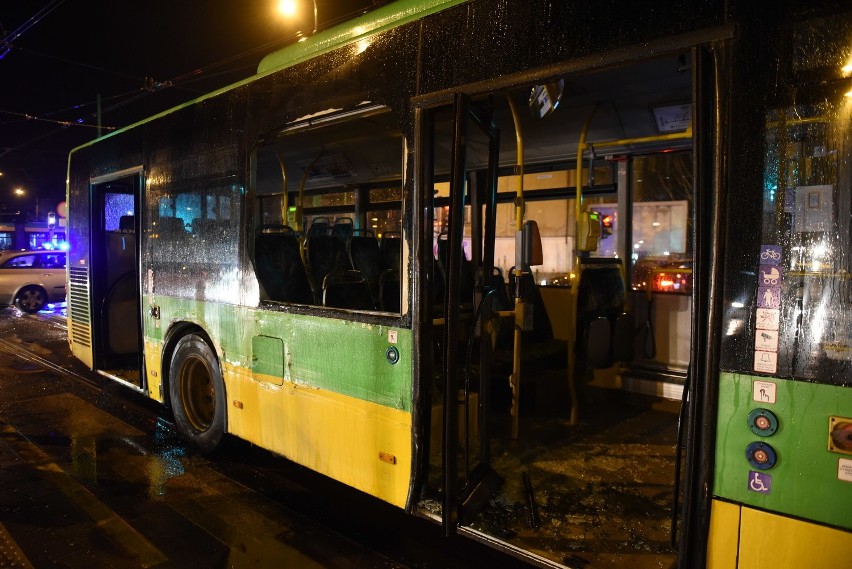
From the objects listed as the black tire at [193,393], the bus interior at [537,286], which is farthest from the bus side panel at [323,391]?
the black tire at [193,393]

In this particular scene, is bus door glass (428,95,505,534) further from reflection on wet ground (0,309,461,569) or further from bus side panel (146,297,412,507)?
reflection on wet ground (0,309,461,569)

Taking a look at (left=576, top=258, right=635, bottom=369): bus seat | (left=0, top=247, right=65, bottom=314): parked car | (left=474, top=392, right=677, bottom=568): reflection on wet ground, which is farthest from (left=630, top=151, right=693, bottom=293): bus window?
A: (left=0, top=247, right=65, bottom=314): parked car

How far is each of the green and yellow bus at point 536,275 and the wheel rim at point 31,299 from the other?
36.6ft

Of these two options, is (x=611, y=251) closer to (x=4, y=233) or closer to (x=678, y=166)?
(x=678, y=166)

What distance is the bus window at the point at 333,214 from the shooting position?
4949mm

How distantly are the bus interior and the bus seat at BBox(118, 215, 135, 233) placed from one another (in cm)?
194

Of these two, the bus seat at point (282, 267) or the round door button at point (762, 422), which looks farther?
the bus seat at point (282, 267)

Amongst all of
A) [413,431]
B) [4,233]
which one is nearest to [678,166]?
[413,431]

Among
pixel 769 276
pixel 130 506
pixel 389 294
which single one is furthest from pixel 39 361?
pixel 769 276

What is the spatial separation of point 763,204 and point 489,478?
2265 millimetres

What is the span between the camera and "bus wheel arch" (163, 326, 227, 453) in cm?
487

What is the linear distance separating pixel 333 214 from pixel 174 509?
205 inches

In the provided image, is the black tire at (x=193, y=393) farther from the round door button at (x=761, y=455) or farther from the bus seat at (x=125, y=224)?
the round door button at (x=761, y=455)

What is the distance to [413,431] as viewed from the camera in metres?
3.02
